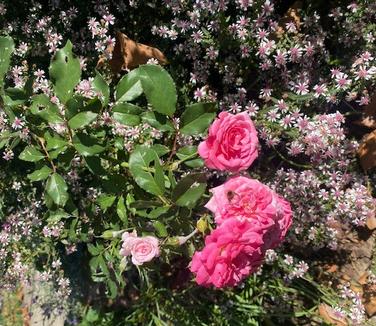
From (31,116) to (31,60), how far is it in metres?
0.86

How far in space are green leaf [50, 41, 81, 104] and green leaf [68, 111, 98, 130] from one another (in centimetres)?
5

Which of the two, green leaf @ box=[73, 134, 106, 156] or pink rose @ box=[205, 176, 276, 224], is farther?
green leaf @ box=[73, 134, 106, 156]

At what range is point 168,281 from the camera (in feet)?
A: 9.80

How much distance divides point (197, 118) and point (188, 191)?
228mm

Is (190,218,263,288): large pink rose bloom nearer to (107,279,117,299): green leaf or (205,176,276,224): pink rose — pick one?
(205,176,276,224): pink rose

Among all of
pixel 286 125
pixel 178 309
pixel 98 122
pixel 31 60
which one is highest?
pixel 31 60

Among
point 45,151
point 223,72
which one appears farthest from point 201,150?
point 223,72

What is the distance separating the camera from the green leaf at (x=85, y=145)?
1.42 meters

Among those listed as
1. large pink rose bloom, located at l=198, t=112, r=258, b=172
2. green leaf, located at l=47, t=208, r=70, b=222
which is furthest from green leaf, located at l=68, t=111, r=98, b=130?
green leaf, located at l=47, t=208, r=70, b=222

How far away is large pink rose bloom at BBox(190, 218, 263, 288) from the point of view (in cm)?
122

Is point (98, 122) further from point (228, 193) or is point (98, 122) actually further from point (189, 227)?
point (228, 193)

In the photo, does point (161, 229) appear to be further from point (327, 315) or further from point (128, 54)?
point (327, 315)

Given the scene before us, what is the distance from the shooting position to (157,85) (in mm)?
1387

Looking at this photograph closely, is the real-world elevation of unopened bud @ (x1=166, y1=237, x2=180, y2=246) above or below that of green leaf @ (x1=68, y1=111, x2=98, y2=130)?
below
